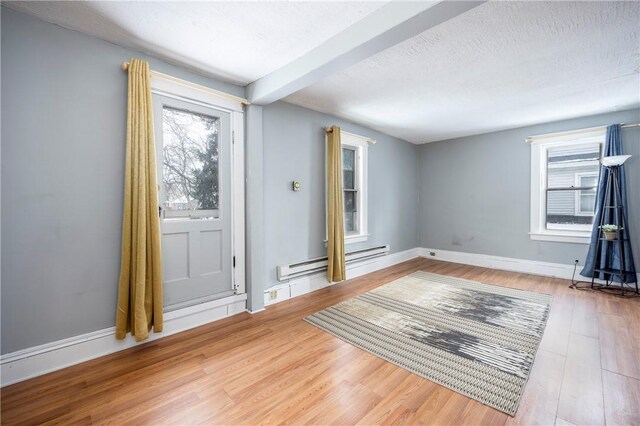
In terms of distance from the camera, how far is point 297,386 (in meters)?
1.90

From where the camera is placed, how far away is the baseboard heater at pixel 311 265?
353cm

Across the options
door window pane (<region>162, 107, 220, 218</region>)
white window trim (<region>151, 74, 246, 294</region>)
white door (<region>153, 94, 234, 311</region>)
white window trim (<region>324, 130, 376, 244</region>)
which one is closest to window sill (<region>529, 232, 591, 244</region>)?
white window trim (<region>324, 130, 376, 244</region>)

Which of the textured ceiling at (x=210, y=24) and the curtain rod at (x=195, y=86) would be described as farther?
the curtain rod at (x=195, y=86)

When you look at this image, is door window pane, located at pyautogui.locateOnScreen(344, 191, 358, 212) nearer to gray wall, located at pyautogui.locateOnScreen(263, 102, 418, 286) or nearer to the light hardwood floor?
gray wall, located at pyautogui.locateOnScreen(263, 102, 418, 286)

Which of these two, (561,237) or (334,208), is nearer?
(334,208)

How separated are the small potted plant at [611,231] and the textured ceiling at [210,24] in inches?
173

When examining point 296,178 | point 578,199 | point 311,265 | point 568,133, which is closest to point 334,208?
point 296,178

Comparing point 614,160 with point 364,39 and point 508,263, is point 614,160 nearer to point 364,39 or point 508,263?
point 508,263

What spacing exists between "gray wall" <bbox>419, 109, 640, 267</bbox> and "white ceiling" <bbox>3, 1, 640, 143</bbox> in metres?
1.04

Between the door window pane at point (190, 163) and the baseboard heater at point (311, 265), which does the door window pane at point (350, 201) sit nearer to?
the baseboard heater at point (311, 265)

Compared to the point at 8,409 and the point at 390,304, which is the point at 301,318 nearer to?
the point at 390,304

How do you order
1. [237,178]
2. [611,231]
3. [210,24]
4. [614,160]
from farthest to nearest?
[611,231] → [614,160] → [237,178] → [210,24]

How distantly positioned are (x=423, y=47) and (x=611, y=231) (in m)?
3.82

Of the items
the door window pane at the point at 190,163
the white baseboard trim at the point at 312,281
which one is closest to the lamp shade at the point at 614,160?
the white baseboard trim at the point at 312,281
